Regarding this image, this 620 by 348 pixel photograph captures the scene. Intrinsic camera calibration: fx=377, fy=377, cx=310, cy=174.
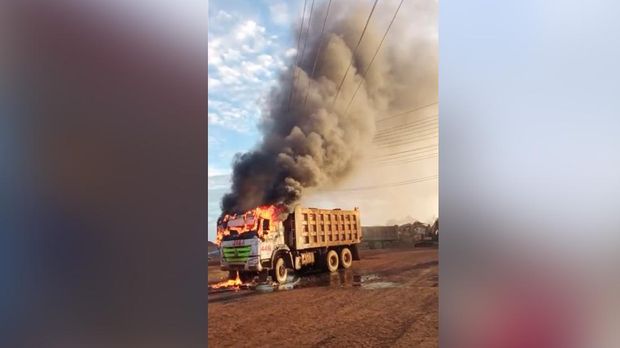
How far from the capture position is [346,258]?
2.39 meters

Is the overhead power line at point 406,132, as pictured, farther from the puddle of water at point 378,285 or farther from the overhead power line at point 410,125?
the puddle of water at point 378,285

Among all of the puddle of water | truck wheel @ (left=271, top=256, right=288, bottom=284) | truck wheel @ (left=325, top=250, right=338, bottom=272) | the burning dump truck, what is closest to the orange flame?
the burning dump truck

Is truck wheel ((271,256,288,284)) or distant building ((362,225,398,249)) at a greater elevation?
distant building ((362,225,398,249))

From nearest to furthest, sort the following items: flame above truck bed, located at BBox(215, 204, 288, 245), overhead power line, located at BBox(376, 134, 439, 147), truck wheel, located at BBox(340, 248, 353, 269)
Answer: overhead power line, located at BBox(376, 134, 439, 147) → flame above truck bed, located at BBox(215, 204, 288, 245) → truck wheel, located at BBox(340, 248, 353, 269)

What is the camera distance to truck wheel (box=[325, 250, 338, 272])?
2.40m

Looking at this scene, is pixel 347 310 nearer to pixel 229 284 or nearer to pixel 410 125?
pixel 229 284

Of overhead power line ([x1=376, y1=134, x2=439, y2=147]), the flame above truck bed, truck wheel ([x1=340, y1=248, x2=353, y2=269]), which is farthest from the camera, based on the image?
truck wheel ([x1=340, y1=248, x2=353, y2=269])

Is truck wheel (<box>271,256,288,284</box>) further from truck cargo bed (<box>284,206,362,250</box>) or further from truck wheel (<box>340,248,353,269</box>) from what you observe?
truck wheel (<box>340,248,353,269</box>)

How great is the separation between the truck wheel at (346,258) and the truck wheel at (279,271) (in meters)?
0.36

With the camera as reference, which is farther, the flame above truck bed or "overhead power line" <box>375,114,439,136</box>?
the flame above truck bed
